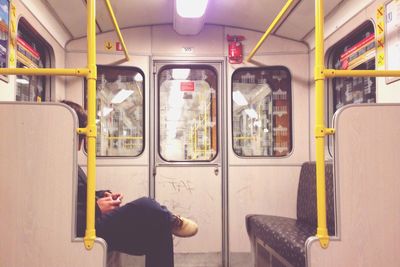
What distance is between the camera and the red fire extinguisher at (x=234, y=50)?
159 inches

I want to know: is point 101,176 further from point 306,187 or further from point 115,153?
point 306,187

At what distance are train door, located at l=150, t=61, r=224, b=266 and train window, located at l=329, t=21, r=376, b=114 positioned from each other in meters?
1.18

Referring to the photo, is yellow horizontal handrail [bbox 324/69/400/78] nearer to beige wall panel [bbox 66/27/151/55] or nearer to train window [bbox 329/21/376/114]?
train window [bbox 329/21/376/114]

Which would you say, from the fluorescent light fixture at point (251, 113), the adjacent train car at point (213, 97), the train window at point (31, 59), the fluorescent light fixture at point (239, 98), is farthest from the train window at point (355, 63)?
the train window at point (31, 59)

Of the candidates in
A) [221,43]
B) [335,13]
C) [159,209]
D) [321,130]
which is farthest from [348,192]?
[221,43]

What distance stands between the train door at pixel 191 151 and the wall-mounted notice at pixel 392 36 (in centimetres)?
175

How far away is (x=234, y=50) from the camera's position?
403cm

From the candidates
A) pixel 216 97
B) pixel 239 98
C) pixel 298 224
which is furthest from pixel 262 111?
pixel 298 224

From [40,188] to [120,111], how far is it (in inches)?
86.8

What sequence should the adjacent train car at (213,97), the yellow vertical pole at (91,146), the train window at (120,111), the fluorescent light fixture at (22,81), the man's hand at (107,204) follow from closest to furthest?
the yellow vertical pole at (91,146) < the man's hand at (107,204) < the fluorescent light fixture at (22,81) < the adjacent train car at (213,97) < the train window at (120,111)

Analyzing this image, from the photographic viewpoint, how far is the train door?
3.95 metres

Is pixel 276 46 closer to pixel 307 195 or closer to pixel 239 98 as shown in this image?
pixel 239 98

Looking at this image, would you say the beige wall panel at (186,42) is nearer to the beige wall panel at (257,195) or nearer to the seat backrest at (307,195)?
the beige wall panel at (257,195)

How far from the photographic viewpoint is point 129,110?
4016 millimetres
